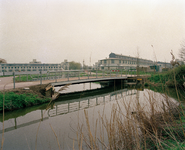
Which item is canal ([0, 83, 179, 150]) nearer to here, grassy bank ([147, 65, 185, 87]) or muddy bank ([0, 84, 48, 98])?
grassy bank ([147, 65, 185, 87])

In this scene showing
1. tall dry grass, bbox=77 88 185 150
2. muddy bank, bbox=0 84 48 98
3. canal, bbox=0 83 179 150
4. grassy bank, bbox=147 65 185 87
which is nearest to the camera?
tall dry grass, bbox=77 88 185 150

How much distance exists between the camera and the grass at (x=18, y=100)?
621 centimetres

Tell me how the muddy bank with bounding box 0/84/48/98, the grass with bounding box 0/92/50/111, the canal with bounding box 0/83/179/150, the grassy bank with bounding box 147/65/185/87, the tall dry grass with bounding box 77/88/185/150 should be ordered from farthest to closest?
the muddy bank with bounding box 0/84/48/98, the grass with bounding box 0/92/50/111, the canal with bounding box 0/83/179/150, the grassy bank with bounding box 147/65/185/87, the tall dry grass with bounding box 77/88/185/150

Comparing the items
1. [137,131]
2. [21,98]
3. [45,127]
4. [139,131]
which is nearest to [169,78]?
[139,131]

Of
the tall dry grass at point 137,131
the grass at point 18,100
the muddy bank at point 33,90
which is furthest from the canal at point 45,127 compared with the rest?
the muddy bank at point 33,90

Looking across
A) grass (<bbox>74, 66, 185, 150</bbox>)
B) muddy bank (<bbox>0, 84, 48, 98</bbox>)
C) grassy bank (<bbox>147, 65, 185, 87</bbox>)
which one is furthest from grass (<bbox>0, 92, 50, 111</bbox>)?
grassy bank (<bbox>147, 65, 185, 87</bbox>)

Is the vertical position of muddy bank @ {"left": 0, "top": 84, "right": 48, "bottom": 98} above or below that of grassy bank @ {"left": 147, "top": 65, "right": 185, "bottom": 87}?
below

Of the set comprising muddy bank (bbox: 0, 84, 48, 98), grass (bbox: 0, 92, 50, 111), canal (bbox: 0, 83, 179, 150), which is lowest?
canal (bbox: 0, 83, 179, 150)

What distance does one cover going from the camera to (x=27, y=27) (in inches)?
512

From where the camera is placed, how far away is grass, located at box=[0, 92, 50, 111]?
621 centimetres

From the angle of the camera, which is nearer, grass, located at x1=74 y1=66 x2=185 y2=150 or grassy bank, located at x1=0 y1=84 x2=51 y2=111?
grass, located at x1=74 y1=66 x2=185 y2=150

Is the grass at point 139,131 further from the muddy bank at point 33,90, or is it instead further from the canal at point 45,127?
the muddy bank at point 33,90

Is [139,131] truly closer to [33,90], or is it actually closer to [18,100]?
[18,100]

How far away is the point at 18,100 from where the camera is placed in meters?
6.66
